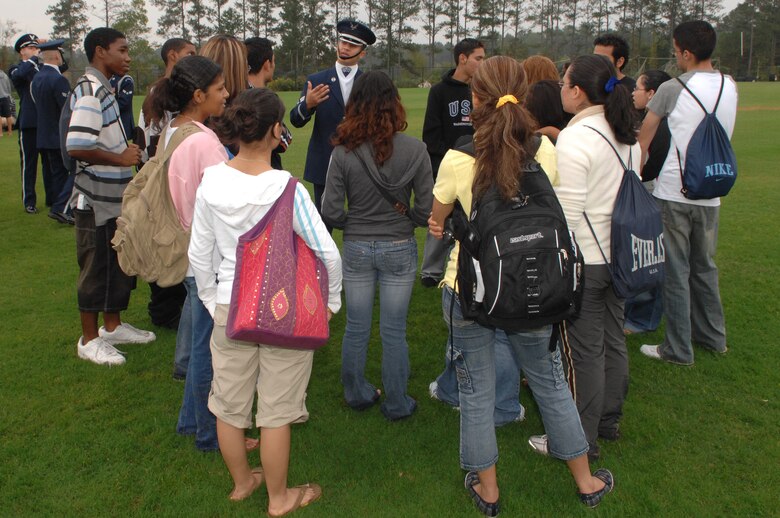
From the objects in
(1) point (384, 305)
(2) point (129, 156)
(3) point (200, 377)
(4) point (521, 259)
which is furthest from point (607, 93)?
(2) point (129, 156)

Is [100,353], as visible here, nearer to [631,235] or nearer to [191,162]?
[191,162]

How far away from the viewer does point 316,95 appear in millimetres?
4543

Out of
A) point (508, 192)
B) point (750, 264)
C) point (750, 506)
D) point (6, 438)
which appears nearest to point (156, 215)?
point (6, 438)

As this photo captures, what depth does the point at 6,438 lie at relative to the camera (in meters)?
3.76

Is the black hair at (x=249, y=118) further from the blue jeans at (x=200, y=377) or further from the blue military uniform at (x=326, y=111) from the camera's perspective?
the blue military uniform at (x=326, y=111)

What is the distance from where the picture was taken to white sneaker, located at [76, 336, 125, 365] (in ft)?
15.4

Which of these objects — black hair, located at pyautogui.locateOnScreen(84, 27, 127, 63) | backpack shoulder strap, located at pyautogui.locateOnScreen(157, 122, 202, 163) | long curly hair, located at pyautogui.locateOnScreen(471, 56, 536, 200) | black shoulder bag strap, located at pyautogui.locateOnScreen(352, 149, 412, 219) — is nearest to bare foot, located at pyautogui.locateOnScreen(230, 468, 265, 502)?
black shoulder bag strap, located at pyautogui.locateOnScreen(352, 149, 412, 219)

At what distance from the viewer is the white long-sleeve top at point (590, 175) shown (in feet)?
10.2

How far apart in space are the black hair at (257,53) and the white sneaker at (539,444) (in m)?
3.14

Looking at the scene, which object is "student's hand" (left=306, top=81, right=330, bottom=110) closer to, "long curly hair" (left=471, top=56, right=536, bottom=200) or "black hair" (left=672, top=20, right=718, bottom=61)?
"long curly hair" (left=471, top=56, right=536, bottom=200)

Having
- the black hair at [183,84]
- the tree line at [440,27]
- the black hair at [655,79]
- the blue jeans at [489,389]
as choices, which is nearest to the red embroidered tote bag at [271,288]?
the blue jeans at [489,389]

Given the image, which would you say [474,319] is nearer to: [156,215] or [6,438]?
[156,215]

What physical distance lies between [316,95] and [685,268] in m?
2.84

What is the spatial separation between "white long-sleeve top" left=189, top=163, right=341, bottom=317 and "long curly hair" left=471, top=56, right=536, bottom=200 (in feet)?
2.33
